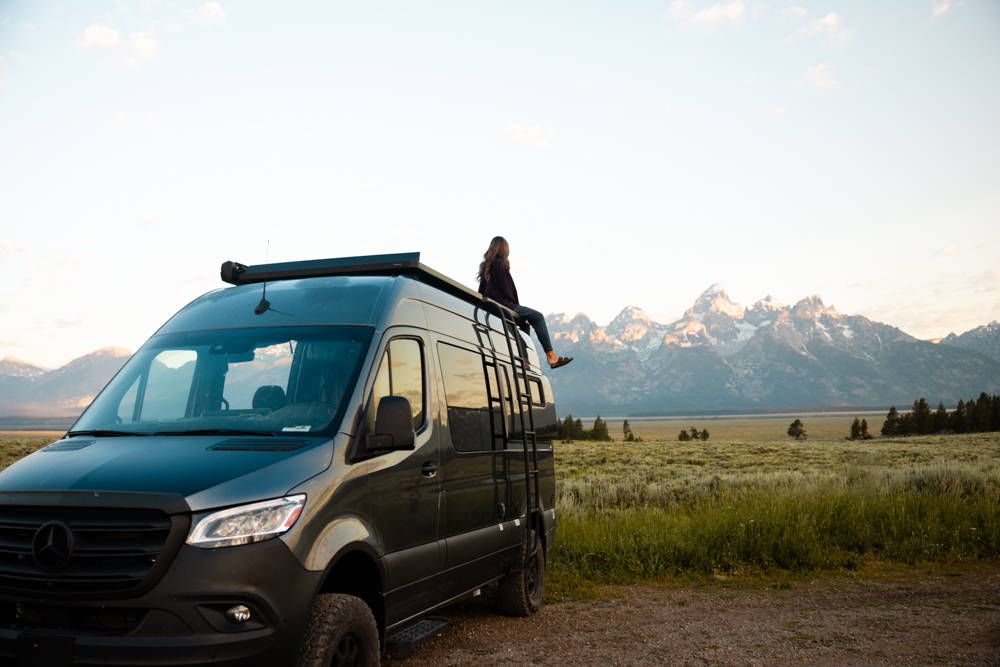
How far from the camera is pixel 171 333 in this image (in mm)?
5504

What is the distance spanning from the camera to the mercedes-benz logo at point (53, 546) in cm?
373

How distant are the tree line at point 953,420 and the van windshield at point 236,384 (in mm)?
88284

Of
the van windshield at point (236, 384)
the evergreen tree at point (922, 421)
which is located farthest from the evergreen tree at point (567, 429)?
the van windshield at point (236, 384)

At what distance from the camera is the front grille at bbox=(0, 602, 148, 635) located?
3668 mm

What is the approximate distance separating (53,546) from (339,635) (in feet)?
4.57

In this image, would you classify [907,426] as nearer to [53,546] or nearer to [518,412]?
[518,412]

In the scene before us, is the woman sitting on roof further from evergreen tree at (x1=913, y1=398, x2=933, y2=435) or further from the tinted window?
evergreen tree at (x1=913, y1=398, x2=933, y2=435)

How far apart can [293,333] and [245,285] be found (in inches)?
35.1

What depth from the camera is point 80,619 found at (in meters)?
3.71

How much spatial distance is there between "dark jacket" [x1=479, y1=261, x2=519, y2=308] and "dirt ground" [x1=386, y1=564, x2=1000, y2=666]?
10.3 ft

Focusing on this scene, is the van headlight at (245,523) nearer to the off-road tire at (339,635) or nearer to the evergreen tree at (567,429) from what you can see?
the off-road tire at (339,635)

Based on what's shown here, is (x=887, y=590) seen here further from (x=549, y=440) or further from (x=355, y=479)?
(x=355, y=479)

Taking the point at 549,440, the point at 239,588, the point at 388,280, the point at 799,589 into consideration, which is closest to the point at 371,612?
the point at 239,588

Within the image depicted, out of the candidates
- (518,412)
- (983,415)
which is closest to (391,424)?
(518,412)
